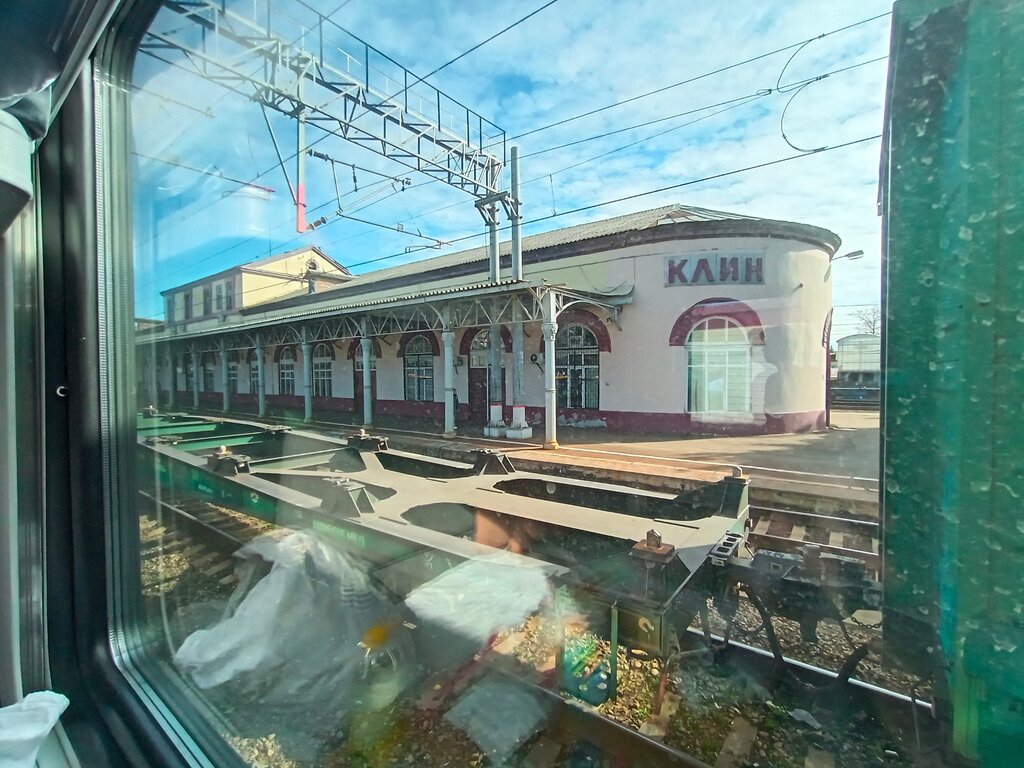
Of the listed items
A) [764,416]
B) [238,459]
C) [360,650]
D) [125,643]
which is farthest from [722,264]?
[238,459]

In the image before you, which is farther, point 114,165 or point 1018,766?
point 114,165

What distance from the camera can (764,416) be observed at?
173 cm

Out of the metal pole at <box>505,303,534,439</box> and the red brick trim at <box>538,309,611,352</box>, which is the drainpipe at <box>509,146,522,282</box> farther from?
the metal pole at <box>505,303,534,439</box>

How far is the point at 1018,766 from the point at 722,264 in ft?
5.46

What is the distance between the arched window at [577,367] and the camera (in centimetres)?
430

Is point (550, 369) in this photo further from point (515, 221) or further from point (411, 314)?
point (515, 221)

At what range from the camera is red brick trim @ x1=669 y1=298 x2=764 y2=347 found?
1761 mm

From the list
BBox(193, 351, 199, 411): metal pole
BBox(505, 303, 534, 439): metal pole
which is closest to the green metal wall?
BBox(193, 351, 199, 411): metal pole

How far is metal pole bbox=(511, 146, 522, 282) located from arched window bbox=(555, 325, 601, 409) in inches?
30.9

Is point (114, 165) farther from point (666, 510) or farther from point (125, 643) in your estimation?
point (666, 510)

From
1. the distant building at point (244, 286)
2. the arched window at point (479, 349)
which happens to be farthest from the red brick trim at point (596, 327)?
the distant building at point (244, 286)

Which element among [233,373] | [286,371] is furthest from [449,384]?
[233,373]

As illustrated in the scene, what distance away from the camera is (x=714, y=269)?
2016 millimetres

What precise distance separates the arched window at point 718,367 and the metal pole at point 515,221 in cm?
107
